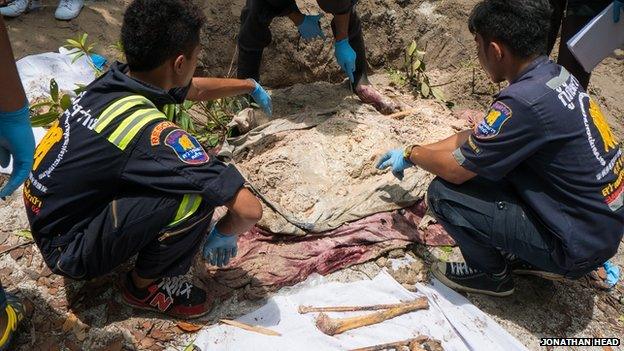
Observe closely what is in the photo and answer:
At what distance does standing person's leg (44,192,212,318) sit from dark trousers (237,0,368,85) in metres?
1.70

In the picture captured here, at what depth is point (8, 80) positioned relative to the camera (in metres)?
1.61

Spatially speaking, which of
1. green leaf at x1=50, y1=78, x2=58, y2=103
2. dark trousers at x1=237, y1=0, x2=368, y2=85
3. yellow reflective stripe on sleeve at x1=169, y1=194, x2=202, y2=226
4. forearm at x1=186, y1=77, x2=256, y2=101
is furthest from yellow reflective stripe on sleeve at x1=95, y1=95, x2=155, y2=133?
dark trousers at x1=237, y1=0, x2=368, y2=85

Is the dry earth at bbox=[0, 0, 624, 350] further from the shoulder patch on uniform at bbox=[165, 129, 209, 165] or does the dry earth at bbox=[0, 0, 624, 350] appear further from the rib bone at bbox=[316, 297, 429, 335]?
the shoulder patch on uniform at bbox=[165, 129, 209, 165]

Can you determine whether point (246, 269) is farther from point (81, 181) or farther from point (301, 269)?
point (81, 181)

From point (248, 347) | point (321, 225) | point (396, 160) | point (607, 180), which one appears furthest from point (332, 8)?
point (248, 347)

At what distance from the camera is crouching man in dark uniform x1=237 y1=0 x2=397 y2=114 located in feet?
10.4

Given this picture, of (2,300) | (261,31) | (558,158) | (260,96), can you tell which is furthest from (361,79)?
(2,300)

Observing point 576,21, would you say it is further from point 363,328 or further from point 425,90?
point 363,328

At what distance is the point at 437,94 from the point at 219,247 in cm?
225

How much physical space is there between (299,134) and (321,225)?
0.81m

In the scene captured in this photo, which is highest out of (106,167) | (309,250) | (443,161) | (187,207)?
(443,161)

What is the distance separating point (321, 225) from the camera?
8.26 ft

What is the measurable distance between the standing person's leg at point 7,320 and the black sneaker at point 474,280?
1.81m

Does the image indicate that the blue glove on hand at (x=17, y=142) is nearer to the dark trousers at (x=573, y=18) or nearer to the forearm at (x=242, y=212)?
the forearm at (x=242, y=212)
